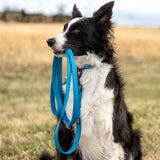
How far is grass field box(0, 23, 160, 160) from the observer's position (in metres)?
4.35

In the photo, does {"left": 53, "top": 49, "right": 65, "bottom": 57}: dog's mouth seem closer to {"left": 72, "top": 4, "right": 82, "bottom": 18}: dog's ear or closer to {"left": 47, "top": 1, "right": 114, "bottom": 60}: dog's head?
{"left": 47, "top": 1, "right": 114, "bottom": 60}: dog's head

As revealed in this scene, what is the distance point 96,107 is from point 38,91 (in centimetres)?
763

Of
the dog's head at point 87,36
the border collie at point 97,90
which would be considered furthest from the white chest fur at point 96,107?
the dog's head at point 87,36

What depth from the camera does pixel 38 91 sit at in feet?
34.1

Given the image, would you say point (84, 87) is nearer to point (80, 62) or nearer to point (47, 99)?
point (80, 62)

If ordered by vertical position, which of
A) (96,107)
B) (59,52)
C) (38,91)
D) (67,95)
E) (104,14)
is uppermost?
(104,14)

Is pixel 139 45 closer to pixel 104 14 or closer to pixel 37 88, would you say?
pixel 37 88

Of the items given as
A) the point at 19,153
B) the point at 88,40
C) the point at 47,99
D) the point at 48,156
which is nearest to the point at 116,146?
the point at 48,156

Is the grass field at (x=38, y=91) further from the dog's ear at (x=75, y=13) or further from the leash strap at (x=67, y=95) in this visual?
the leash strap at (x=67, y=95)

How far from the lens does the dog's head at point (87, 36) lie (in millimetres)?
3010

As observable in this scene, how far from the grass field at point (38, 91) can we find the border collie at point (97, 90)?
17.2 inches

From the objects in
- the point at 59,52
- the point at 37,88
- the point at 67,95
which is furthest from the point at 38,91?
the point at 67,95

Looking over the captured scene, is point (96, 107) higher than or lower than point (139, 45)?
lower

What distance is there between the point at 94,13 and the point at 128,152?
1786 millimetres
